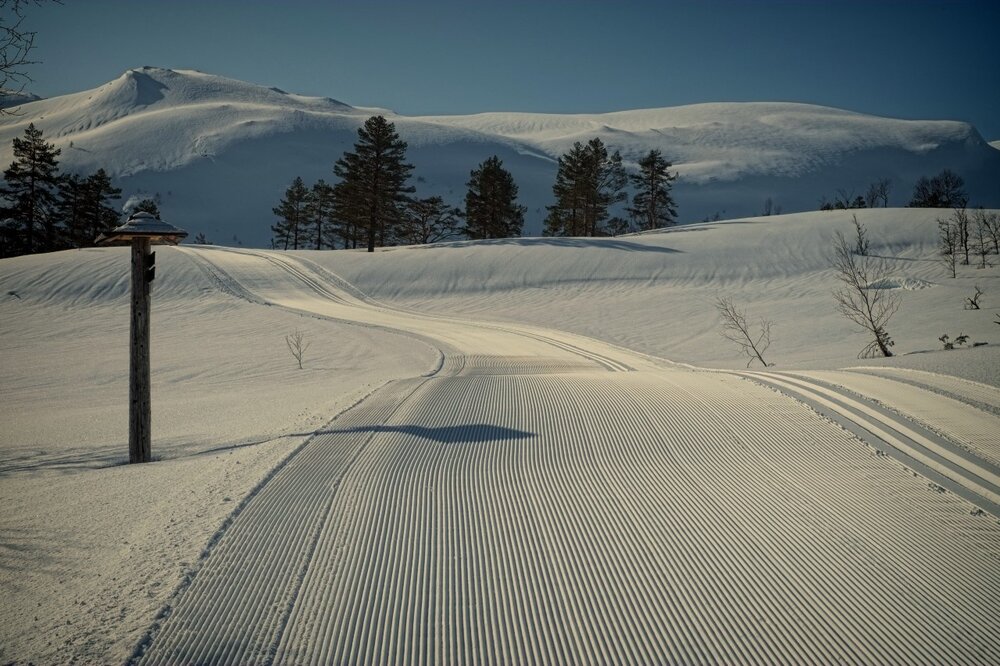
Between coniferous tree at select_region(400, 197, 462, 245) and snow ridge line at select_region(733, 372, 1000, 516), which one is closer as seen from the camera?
snow ridge line at select_region(733, 372, 1000, 516)

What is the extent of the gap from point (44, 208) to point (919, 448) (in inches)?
2056

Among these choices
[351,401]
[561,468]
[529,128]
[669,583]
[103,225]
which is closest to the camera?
[669,583]

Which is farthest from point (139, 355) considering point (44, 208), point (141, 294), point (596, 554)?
point (44, 208)

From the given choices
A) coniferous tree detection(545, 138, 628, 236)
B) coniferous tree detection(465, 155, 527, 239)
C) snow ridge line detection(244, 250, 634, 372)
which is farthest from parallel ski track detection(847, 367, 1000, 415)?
coniferous tree detection(465, 155, 527, 239)

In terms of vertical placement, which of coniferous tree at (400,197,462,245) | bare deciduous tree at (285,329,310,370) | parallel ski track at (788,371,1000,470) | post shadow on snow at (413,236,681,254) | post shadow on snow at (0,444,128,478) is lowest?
post shadow on snow at (0,444,128,478)

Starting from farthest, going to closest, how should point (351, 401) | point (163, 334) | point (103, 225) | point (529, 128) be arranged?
1. point (529, 128)
2. point (103, 225)
3. point (163, 334)
4. point (351, 401)

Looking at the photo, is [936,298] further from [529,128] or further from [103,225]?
[529,128]

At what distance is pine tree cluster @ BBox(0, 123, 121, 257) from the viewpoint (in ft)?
127

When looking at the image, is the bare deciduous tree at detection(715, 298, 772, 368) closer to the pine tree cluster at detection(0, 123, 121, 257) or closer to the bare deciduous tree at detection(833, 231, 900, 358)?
the bare deciduous tree at detection(833, 231, 900, 358)

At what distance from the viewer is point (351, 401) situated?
8.56m

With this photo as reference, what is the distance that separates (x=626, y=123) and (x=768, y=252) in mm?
172793

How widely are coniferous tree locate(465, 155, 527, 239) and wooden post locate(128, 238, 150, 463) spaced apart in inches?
1570

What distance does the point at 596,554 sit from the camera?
4.05 metres

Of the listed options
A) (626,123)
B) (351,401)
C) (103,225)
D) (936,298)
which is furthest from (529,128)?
(351,401)
